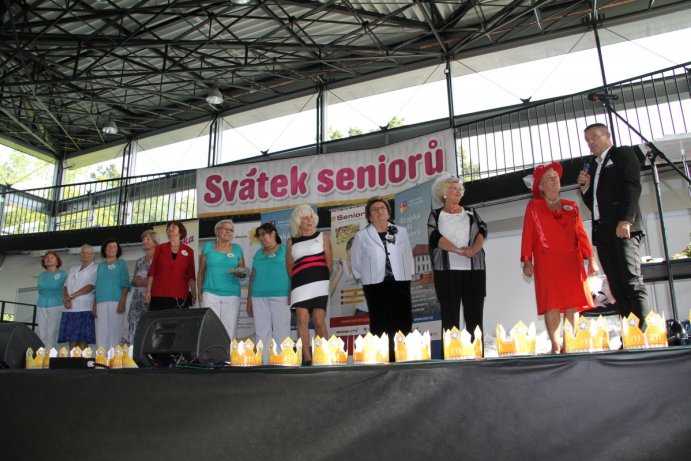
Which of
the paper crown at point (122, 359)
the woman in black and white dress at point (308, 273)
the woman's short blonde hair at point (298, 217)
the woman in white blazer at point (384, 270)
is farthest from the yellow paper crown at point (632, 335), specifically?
the woman's short blonde hair at point (298, 217)

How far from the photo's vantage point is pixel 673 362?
1.61 meters

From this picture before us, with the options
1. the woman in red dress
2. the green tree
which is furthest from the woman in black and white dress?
the green tree

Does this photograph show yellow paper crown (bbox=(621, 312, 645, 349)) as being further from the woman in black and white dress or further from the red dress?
the woman in black and white dress

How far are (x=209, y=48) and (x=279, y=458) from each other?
1089cm

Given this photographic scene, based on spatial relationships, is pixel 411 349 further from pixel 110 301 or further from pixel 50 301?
pixel 50 301

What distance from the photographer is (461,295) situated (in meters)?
3.77

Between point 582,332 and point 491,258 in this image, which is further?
point 491,258

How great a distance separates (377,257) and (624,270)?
5.15 feet

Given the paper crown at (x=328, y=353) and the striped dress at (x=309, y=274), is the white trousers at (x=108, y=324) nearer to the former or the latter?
the striped dress at (x=309, y=274)

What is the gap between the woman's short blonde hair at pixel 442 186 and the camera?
158 inches

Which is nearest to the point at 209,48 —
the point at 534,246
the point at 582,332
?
the point at 534,246

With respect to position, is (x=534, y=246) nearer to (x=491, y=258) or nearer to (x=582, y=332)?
(x=582, y=332)

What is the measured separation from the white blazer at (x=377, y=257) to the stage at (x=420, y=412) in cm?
213

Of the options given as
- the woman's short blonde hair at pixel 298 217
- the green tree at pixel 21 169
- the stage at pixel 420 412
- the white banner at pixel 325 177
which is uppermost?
the green tree at pixel 21 169
